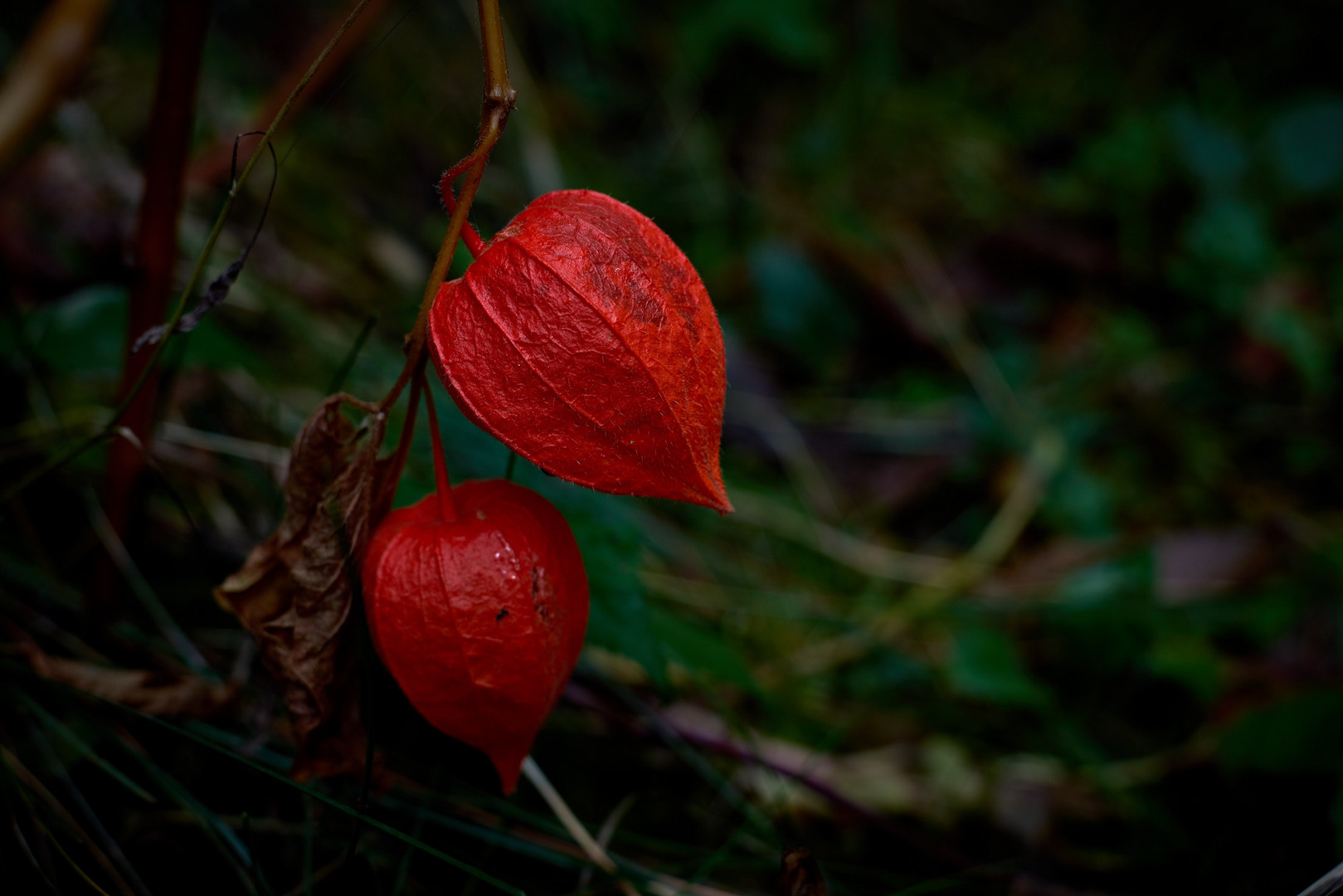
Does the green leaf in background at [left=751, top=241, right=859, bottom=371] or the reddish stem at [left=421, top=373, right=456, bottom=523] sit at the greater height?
the green leaf in background at [left=751, top=241, right=859, bottom=371]

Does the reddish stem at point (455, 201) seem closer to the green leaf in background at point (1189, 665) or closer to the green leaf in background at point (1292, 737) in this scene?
the green leaf in background at point (1292, 737)

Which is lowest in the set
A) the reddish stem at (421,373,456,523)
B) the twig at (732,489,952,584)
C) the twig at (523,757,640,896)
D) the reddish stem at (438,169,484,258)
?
the twig at (523,757,640,896)

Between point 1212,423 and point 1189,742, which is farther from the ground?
point 1212,423

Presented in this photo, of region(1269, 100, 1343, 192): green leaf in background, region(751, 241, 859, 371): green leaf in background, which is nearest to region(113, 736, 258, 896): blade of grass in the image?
region(751, 241, 859, 371): green leaf in background

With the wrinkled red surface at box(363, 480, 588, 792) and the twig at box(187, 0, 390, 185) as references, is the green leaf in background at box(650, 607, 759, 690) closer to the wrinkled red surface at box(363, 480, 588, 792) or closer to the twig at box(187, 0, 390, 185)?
the wrinkled red surface at box(363, 480, 588, 792)

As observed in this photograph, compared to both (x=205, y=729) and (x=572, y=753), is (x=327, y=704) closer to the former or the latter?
(x=205, y=729)

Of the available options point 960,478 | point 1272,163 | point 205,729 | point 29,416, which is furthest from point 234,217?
point 1272,163
